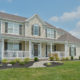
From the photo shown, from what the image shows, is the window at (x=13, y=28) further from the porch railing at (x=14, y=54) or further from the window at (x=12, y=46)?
the porch railing at (x=14, y=54)

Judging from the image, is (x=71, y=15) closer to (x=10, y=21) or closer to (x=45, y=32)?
(x=45, y=32)

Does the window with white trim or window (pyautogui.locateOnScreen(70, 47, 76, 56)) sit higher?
the window with white trim

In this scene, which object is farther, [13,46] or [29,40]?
[13,46]

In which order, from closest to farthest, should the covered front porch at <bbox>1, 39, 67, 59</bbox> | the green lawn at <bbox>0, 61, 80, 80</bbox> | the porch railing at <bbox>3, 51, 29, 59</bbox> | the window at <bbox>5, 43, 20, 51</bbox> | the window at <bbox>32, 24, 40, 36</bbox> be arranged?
1. the green lawn at <bbox>0, 61, 80, 80</bbox>
2. the porch railing at <bbox>3, 51, 29, 59</bbox>
3. the covered front porch at <bbox>1, 39, 67, 59</bbox>
4. the window at <bbox>5, 43, 20, 51</bbox>
5. the window at <bbox>32, 24, 40, 36</bbox>

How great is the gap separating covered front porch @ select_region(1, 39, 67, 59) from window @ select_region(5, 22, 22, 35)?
5.89 ft

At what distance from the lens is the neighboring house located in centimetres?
1795

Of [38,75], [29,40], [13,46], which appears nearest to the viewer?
[38,75]

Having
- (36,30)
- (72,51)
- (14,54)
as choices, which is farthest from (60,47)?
(14,54)

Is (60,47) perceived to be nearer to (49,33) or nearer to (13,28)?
(49,33)

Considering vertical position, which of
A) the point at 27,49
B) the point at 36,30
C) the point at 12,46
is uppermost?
the point at 36,30

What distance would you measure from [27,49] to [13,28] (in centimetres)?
374

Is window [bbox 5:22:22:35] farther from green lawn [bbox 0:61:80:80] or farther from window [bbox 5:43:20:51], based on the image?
green lawn [bbox 0:61:80:80]

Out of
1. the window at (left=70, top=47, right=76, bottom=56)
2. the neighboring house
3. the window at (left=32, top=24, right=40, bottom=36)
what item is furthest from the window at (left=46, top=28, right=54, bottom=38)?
the window at (left=70, top=47, right=76, bottom=56)

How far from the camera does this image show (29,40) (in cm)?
1853
